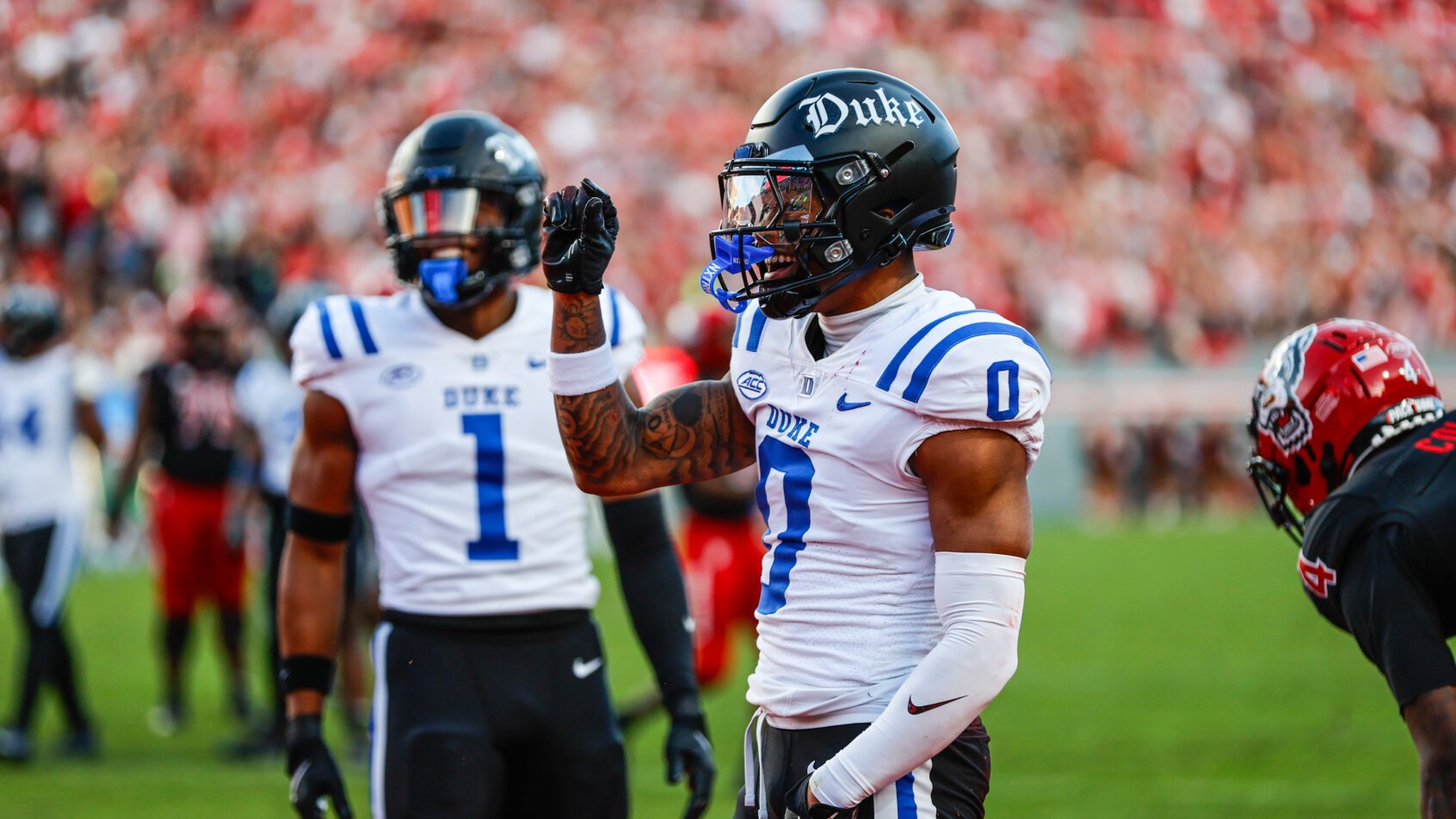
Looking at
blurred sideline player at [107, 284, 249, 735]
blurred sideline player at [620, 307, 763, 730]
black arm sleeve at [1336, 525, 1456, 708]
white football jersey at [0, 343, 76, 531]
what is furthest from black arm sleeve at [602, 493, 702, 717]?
white football jersey at [0, 343, 76, 531]

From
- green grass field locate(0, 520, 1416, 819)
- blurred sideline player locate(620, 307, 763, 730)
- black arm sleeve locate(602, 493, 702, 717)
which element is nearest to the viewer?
black arm sleeve locate(602, 493, 702, 717)

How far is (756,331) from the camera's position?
266cm

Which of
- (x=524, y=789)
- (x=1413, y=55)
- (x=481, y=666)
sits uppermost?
(x=1413, y=55)

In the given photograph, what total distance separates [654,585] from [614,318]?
59 centimetres

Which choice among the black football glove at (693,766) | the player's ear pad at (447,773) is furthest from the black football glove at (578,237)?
the black football glove at (693,766)

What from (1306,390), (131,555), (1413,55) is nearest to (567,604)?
(1306,390)

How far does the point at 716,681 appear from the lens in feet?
20.9

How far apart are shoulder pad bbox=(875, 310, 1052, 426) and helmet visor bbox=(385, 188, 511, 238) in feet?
4.61

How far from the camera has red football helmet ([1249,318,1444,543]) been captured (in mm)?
2822

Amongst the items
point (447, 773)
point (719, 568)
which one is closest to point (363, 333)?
point (447, 773)

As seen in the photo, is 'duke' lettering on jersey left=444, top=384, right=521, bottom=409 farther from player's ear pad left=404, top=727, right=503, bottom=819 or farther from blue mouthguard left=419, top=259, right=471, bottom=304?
player's ear pad left=404, top=727, right=503, bottom=819

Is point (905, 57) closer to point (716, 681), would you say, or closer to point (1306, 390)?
point (716, 681)

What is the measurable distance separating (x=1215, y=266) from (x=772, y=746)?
19717 mm

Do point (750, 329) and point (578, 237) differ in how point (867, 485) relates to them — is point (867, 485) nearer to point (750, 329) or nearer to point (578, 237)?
point (750, 329)
